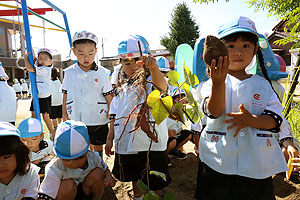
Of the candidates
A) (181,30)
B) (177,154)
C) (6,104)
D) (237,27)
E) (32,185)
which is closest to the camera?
(237,27)

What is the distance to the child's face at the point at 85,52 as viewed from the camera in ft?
6.03

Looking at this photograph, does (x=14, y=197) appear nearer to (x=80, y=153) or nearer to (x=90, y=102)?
(x=80, y=153)

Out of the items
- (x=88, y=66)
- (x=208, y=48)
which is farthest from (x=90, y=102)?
(x=208, y=48)

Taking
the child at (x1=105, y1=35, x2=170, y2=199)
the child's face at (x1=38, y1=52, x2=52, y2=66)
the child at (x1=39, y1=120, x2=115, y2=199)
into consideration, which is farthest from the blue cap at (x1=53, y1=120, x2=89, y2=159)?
the child's face at (x1=38, y1=52, x2=52, y2=66)

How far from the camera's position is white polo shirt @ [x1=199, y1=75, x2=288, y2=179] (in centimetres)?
88

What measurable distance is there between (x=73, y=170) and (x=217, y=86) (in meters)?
1.20

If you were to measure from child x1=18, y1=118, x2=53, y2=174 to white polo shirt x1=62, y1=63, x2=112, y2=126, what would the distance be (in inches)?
14.2

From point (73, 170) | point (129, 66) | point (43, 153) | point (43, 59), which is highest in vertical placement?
point (43, 59)

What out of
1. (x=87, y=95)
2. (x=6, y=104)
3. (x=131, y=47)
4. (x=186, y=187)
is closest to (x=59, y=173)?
(x=87, y=95)

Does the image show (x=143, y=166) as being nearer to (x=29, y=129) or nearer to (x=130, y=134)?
(x=130, y=134)

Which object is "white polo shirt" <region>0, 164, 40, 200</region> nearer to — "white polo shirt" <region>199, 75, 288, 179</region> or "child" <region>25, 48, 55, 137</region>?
"white polo shirt" <region>199, 75, 288, 179</region>

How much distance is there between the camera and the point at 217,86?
0.74 metres

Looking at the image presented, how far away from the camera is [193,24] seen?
2036 centimetres

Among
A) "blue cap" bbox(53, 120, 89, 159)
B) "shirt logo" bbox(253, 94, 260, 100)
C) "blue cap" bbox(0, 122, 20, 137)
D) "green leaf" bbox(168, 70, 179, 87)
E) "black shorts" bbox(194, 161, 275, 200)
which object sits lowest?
"black shorts" bbox(194, 161, 275, 200)
